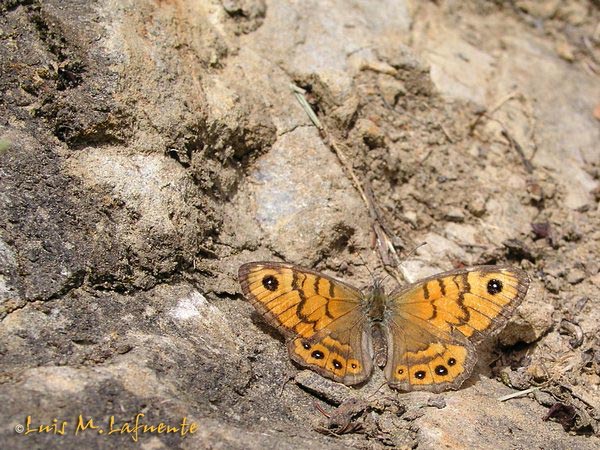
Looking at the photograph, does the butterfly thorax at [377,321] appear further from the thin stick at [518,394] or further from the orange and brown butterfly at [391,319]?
the thin stick at [518,394]

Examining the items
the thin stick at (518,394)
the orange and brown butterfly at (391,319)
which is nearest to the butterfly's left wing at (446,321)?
the orange and brown butterfly at (391,319)

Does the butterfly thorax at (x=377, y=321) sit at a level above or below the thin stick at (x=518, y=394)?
below

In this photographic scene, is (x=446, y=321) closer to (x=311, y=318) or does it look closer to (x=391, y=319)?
(x=391, y=319)

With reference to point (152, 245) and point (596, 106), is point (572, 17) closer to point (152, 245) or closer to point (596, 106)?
point (596, 106)

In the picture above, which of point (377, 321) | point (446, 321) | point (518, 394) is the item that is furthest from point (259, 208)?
point (518, 394)

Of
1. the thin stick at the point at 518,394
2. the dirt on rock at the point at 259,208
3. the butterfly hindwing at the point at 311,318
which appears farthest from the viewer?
the thin stick at the point at 518,394

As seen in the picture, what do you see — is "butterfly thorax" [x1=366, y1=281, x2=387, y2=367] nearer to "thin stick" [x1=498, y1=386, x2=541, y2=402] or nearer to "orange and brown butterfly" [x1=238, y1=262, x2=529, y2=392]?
"orange and brown butterfly" [x1=238, y1=262, x2=529, y2=392]
